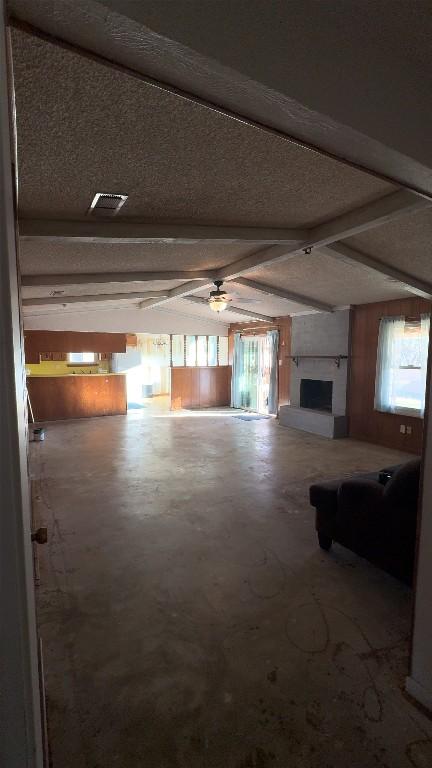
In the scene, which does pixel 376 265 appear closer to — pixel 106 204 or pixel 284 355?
pixel 106 204

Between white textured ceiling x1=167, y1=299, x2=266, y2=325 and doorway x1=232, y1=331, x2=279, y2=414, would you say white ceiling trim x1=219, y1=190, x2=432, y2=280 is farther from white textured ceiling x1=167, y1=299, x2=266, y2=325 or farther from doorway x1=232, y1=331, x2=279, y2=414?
doorway x1=232, y1=331, x2=279, y2=414

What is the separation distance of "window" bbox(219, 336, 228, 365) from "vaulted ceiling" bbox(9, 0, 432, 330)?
5551 millimetres

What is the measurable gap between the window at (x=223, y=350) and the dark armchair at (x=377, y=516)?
325 inches

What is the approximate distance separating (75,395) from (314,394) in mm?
5245

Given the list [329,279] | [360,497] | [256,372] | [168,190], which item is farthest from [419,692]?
[256,372]

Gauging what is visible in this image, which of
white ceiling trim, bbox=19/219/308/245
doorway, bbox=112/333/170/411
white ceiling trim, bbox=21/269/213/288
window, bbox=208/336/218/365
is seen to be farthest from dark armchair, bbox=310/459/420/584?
doorway, bbox=112/333/170/411

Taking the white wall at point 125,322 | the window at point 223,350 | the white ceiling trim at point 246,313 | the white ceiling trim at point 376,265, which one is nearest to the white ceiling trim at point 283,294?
the white ceiling trim at point 246,313

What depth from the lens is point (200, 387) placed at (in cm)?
1062

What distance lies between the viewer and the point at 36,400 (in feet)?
27.3

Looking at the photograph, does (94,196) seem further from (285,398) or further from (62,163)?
(285,398)

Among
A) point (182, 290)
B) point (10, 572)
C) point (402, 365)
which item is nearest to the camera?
point (10, 572)

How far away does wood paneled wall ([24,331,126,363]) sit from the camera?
8.10m

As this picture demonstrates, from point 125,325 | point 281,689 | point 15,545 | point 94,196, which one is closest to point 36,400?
point 125,325

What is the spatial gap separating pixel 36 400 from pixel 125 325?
256 centimetres
